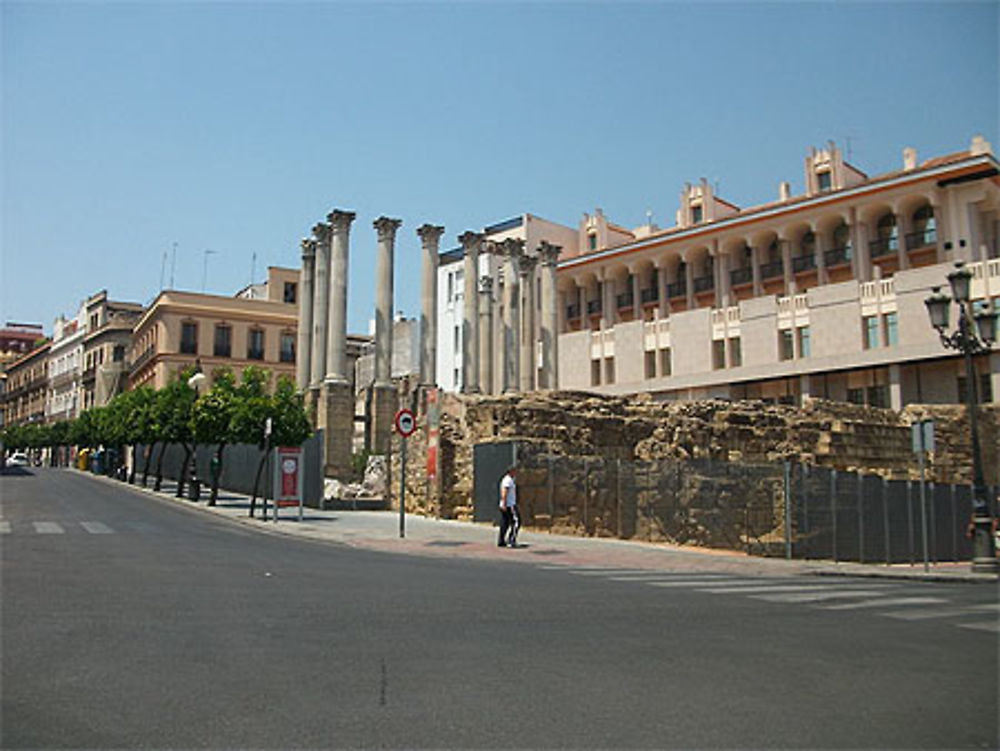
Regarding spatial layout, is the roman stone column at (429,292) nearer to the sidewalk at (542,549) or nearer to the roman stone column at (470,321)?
the roman stone column at (470,321)

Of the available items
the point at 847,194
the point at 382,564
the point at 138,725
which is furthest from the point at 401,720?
the point at 847,194

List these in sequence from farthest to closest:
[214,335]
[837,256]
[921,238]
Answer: [214,335] < [837,256] < [921,238]

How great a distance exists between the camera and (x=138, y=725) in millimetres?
5254

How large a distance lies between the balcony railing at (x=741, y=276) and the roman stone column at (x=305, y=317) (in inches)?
978

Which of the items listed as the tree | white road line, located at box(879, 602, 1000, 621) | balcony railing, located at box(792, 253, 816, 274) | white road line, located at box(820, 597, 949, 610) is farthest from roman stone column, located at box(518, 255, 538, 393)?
white road line, located at box(879, 602, 1000, 621)

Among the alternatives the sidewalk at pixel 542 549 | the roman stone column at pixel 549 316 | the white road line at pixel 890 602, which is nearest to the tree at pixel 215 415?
the sidewalk at pixel 542 549

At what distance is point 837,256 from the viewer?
49.1 meters

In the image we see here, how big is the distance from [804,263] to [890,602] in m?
41.5

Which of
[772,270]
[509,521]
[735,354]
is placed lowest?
[509,521]

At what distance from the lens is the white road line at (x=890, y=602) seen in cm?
1116

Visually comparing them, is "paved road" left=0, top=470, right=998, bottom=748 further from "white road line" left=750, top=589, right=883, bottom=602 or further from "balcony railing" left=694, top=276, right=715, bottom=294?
"balcony railing" left=694, top=276, right=715, bottom=294

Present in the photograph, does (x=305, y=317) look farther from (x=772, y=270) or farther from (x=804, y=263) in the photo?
(x=804, y=263)

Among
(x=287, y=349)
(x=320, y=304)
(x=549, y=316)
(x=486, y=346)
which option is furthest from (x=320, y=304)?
(x=287, y=349)

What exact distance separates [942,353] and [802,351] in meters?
6.71
